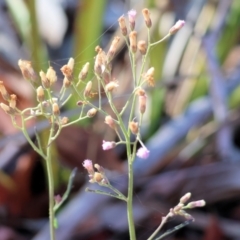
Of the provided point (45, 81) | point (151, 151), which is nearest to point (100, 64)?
point (45, 81)

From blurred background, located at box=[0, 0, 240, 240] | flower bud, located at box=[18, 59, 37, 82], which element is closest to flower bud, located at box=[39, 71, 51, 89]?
flower bud, located at box=[18, 59, 37, 82]

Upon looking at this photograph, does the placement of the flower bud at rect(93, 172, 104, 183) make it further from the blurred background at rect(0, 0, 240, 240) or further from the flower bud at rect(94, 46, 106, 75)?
the blurred background at rect(0, 0, 240, 240)

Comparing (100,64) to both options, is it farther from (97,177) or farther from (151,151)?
(151,151)

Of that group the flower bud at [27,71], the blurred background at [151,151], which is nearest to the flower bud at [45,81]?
the flower bud at [27,71]

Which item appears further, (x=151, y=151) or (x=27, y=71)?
(x=151, y=151)

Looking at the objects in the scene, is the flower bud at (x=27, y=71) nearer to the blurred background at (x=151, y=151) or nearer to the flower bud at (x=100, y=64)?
the flower bud at (x=100, y=64)

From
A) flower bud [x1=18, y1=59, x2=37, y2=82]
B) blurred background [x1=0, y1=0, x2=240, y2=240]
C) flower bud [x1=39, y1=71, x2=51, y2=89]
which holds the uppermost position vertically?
blurred background [x1=0, y1=0, x2=240, y2=240]

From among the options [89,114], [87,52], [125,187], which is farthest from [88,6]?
[89,114]

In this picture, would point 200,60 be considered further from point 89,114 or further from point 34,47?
point 89,114
